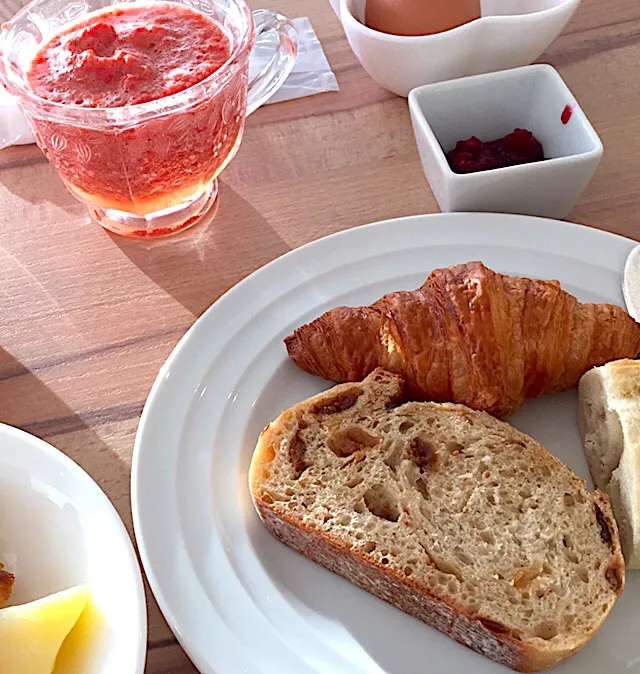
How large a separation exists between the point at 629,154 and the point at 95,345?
101 centimetres

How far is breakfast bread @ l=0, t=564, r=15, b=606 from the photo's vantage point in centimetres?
90

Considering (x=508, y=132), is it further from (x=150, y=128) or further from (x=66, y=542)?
(x=66, y=542)

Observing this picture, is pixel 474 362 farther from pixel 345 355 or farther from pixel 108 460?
pixel 108 460

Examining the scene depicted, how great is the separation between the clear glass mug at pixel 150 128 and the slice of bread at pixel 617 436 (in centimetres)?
67

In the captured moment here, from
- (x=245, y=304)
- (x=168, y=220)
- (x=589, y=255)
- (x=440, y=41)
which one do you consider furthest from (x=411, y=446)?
(x=440, y=41)

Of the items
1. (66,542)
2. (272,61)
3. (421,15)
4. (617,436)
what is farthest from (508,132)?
(66,542)

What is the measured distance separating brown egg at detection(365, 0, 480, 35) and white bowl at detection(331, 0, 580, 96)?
36 millimetres

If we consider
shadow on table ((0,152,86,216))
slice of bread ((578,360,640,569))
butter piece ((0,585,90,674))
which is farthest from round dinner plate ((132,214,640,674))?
shadow on table ((0,152,86,216))

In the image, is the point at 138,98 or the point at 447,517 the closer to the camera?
the point at 447,517

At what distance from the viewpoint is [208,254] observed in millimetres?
1435

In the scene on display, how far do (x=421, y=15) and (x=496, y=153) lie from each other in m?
0.29

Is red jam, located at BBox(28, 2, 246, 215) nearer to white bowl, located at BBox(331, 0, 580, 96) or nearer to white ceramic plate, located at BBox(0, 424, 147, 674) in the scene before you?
white bowl, located at BBox(331, 0, 580, 96)

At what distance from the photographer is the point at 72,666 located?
0.84 metres

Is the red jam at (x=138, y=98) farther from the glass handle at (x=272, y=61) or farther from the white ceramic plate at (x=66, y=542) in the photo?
the white ceramic plate at (x=66, y=542)
